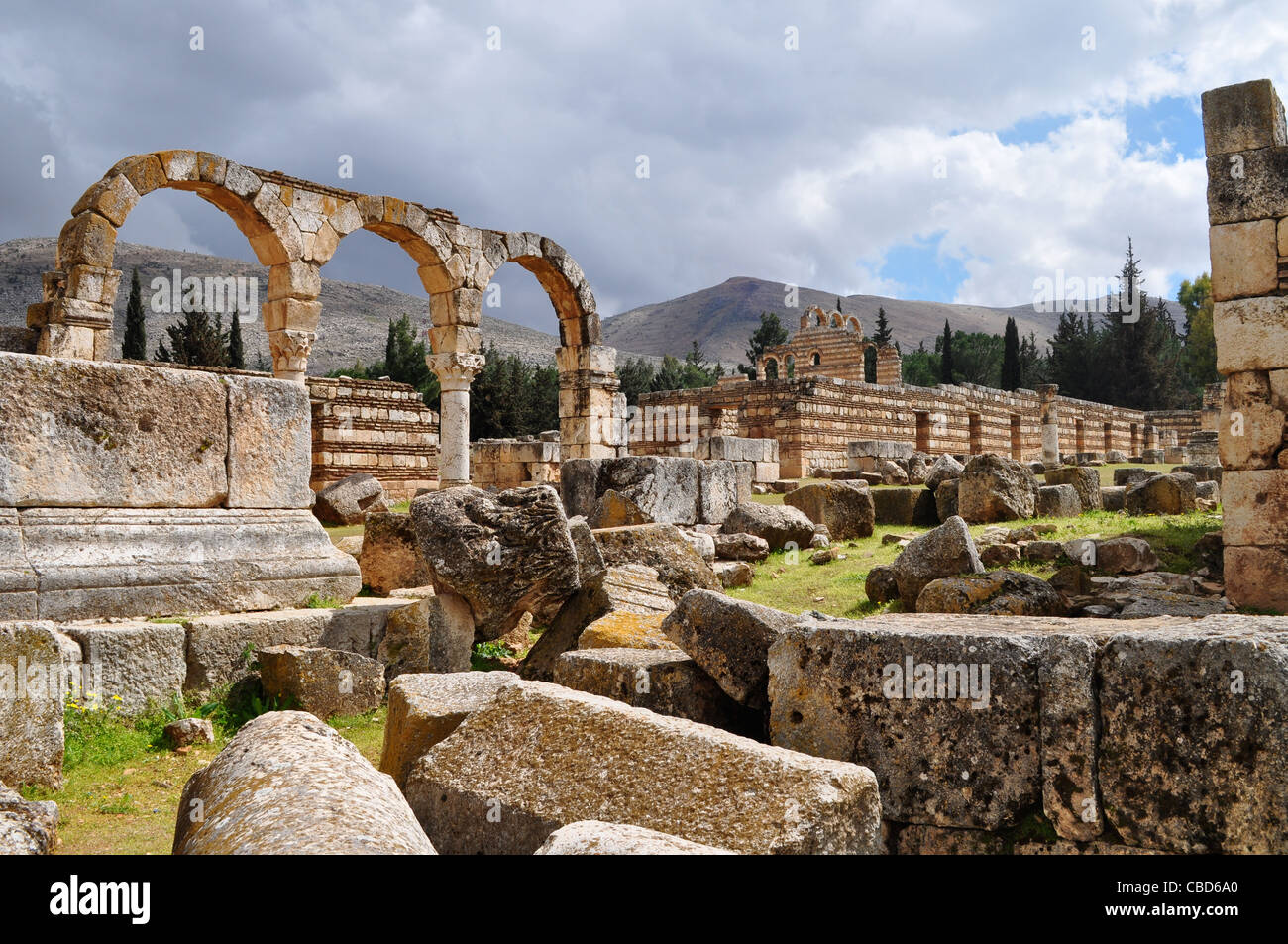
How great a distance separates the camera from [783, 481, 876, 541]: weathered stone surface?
38.7 ft

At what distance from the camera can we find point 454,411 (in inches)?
591

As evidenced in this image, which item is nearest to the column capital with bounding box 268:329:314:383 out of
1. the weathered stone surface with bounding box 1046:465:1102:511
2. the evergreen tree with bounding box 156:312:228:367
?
the weathered stone surface with bounding box 1046:465:1102:511

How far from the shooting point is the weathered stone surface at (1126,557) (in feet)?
26.3

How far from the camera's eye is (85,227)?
1130cm

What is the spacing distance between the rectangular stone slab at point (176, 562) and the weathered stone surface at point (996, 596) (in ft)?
12.6

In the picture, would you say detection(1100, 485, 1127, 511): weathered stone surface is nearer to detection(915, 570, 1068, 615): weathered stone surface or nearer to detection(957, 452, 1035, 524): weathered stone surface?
detection(957, 452, 1035, 524): weathered stone surface

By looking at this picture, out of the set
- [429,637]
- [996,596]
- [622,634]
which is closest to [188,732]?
[429,637]

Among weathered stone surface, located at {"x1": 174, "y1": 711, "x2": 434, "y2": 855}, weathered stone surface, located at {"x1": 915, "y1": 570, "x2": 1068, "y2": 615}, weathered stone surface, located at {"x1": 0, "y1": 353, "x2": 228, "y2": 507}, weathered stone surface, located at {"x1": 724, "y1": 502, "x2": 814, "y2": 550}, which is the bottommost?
weathered stone surface, located at {"x1": 174, "y1": 711, "x2": 434, "y2": 855}

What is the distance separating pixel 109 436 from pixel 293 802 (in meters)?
3.22

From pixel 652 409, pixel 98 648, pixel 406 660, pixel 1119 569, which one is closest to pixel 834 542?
pixel 1119 569

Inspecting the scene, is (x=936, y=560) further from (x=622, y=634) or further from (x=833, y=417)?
(x=833, y=417)

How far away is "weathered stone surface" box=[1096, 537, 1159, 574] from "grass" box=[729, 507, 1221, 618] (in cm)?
32

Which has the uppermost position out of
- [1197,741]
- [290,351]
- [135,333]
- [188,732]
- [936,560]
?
[135,333]
